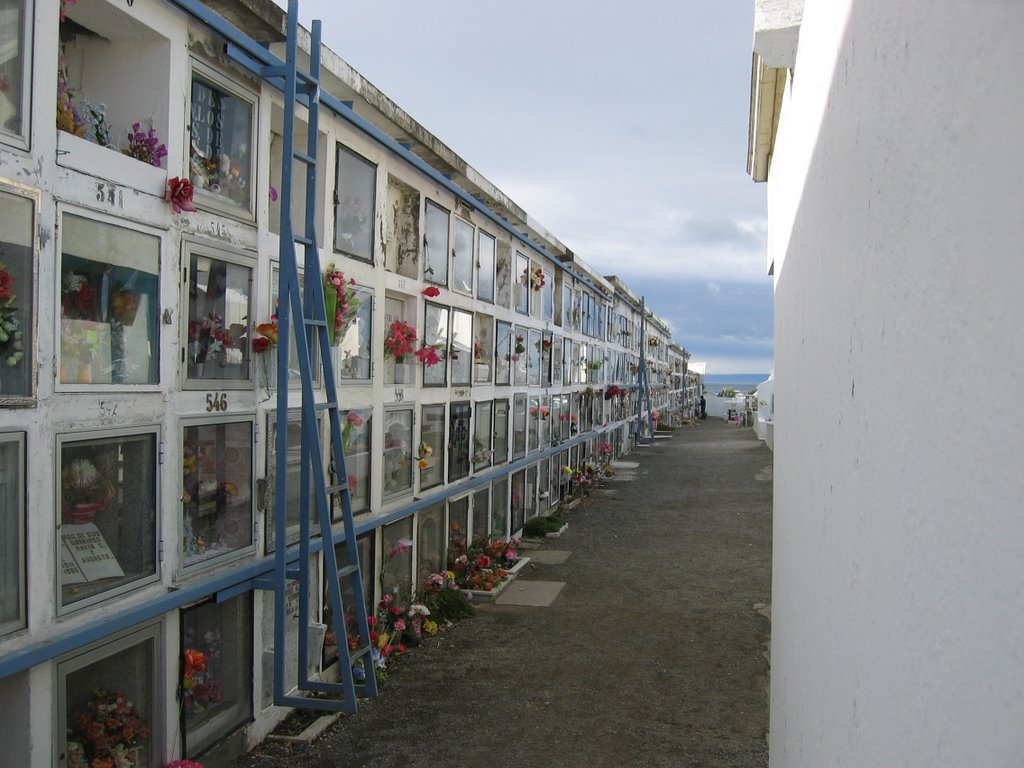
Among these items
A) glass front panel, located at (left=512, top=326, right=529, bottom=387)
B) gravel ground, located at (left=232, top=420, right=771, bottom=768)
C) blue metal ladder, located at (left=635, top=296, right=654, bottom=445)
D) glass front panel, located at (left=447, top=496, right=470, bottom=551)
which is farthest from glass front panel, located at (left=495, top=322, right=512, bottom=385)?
blue metal ladder, located at (left=635, top=296, right=654, bottom=445)

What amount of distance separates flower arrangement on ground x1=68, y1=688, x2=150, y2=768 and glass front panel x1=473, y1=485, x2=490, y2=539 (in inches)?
241

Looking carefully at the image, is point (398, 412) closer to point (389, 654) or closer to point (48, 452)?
point (389, 654)

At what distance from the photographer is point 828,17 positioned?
227 cm

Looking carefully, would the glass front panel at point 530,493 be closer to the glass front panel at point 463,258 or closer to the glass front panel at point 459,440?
the glass front panel at point 459,440

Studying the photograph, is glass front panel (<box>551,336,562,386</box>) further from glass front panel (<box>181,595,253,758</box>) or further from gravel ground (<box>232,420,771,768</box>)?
glass front panel (<box>181,595,253,758</box>)

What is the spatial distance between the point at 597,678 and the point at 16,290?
5.17 m

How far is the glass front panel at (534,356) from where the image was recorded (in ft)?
42.5

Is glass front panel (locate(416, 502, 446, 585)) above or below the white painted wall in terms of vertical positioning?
below

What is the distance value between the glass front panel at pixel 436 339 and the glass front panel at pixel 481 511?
2.01 meters

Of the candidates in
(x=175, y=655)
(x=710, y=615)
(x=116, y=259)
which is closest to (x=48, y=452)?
(x=116, y=259)

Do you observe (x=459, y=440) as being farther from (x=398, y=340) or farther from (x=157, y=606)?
(x=157, y=606)

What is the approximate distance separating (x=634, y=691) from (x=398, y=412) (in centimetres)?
307

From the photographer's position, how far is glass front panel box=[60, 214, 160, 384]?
13.0ft

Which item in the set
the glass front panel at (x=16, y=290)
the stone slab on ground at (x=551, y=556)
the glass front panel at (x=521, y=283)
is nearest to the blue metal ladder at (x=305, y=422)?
the glass front panel at (x=16, y=290)
